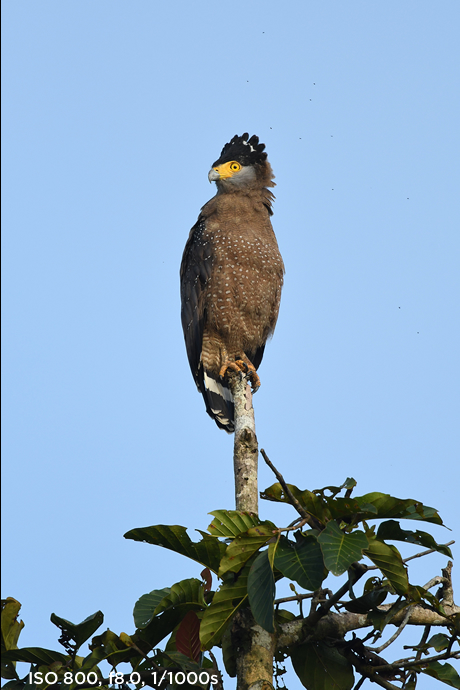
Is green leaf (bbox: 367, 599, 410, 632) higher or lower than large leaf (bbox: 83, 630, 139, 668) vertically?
higher

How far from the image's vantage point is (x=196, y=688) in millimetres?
2971

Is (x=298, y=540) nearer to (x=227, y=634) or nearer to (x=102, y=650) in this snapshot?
(x=227, y=634)

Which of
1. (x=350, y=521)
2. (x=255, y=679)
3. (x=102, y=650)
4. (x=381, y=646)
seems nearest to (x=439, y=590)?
(x=381, y=646)

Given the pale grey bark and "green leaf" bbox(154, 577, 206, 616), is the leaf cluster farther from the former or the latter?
the pale grey bark

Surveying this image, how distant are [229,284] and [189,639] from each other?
4392 millimetres

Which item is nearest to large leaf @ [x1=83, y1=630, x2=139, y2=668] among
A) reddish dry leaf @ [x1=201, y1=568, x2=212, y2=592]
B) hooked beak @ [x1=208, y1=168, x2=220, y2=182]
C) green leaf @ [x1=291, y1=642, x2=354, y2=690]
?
reddish dry leaf @ [x1=201, y1=568, x2=212, y2=592]

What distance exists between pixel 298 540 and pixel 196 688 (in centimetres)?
82

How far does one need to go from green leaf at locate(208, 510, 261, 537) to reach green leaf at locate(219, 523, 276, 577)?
5.3 inches

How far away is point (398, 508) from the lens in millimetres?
2977

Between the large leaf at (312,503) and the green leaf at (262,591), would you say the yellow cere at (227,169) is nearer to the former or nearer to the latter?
the large leaf at (312,503)

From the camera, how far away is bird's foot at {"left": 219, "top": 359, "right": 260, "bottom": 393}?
637 cm

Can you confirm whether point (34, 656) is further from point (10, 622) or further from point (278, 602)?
point (278, 602)

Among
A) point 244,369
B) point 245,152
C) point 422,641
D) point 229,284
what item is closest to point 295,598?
point 422,641

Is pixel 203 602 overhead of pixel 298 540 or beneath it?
beneath
